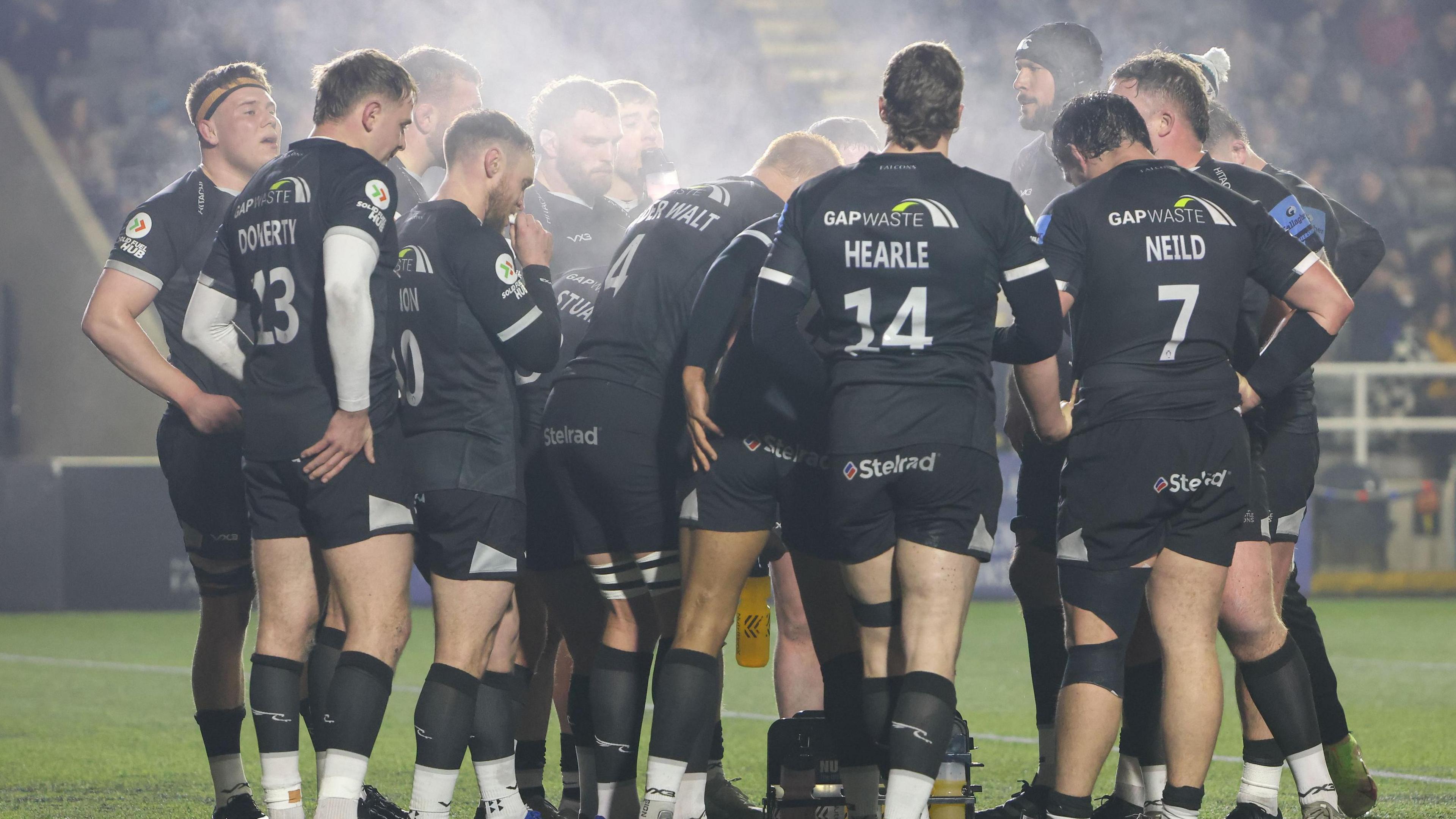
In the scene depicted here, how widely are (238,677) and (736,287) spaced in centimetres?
206

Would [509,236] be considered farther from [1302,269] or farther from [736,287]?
[1302,269]

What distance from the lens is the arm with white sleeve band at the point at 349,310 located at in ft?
13.3

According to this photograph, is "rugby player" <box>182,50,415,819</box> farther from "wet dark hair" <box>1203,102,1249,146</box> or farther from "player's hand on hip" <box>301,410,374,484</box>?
"wet dark hair" <box>1203,102,1249,146</box>

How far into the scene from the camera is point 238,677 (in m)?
4.99

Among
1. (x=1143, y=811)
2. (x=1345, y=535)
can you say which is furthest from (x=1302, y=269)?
(x=1345, y=535)

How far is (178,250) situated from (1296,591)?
3739 millimetres

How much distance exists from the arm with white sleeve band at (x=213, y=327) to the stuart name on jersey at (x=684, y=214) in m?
1.22

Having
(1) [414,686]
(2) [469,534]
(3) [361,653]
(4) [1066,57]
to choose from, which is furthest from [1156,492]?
(1) [414,686]

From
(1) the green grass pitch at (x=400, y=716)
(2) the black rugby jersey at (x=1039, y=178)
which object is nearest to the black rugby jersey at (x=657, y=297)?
(1) the green grass pitch at (x=400, y=716)

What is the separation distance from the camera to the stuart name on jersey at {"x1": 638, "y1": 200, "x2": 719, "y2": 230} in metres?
4.59

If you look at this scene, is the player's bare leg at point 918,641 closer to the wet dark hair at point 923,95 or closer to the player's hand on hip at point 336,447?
the wet dark hair at point 923,95

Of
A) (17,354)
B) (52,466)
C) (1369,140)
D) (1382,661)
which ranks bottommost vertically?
(1382,661)

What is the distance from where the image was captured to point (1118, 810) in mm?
4777

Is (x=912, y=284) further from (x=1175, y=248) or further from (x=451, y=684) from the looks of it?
(x=451, y=684)
